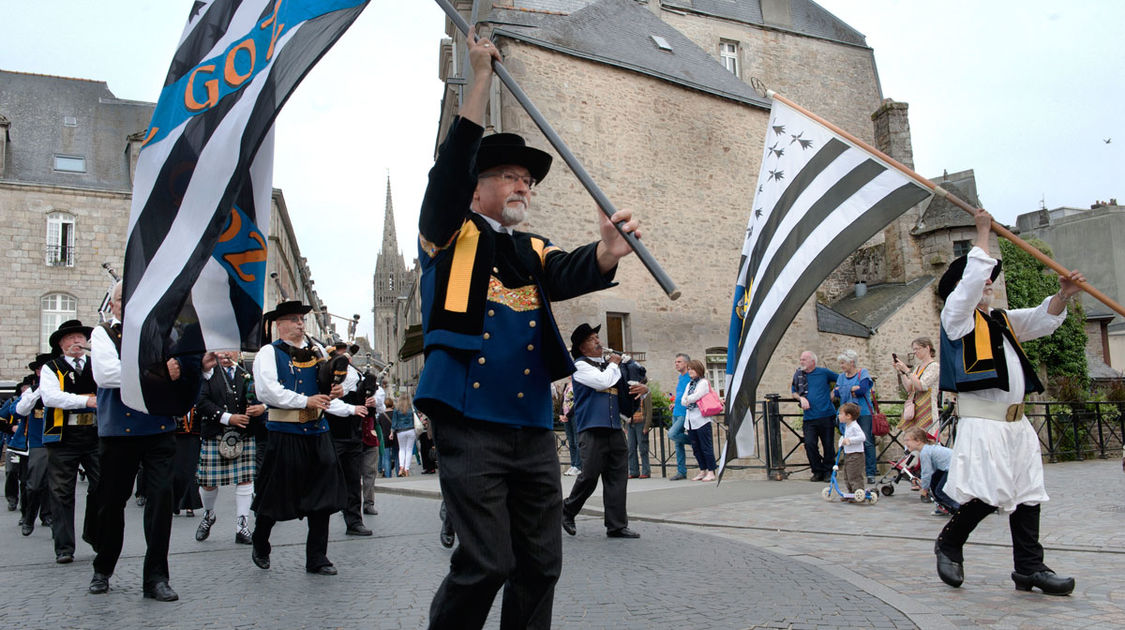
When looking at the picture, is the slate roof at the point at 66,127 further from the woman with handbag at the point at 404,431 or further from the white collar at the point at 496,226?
the white collar at the point at 496,226

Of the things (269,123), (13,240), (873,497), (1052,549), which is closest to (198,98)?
(269,123)

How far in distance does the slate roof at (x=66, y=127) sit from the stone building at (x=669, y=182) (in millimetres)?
17433

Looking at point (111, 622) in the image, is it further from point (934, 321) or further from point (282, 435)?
point (934, 321)

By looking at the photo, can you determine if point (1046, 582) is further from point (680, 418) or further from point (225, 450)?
point (680, 418)

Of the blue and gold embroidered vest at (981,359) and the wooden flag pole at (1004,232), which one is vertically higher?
the wooden flag pole at (1004,232)

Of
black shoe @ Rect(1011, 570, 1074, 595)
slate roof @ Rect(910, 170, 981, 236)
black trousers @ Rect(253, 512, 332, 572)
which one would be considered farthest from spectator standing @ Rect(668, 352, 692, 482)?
slate roof @ Rect(910, 170, 981, 236)

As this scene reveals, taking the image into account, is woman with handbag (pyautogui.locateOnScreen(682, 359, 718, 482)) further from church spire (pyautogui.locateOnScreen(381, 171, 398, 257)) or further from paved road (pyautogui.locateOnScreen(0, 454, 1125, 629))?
church spire (pyautogui.locateOnScreen(381, 171, 398, 257))

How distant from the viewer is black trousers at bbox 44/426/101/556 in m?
7.75

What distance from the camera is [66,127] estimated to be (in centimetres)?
4128

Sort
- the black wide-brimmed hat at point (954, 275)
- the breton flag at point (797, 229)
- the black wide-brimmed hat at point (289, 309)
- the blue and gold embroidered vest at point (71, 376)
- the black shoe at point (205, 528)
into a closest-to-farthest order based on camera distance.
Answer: the black wide-brimmed hat at point (954, 275)
the breton flag at point (797, 229)
the black wide-brimmed hat at point (289, 309)
the blue and gold embroidered vest at point (71, 376)
the black shoe at point (205, 528)

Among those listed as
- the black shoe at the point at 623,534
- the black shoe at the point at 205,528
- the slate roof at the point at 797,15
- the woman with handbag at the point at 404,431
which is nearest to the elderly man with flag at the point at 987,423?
the black shoe at the point at 623,534

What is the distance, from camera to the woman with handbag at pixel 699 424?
14156 mm

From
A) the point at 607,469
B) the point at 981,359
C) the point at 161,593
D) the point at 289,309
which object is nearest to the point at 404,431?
the point at 607,469

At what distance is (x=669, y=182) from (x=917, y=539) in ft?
72.3
